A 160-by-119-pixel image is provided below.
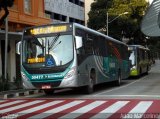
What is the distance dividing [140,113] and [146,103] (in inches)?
123

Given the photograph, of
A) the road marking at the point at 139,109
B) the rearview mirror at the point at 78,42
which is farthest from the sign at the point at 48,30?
the road marking at the point at 139,109

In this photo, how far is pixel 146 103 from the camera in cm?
1634

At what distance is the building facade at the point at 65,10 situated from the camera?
2082 inches

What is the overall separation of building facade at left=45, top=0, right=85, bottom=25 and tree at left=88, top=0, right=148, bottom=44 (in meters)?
2.57

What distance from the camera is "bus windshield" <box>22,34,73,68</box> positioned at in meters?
20.2

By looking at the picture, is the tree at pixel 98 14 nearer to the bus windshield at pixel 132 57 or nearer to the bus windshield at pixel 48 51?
the bus windshield at pixel 132 57

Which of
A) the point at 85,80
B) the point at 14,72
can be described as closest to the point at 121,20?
the point at 14,72

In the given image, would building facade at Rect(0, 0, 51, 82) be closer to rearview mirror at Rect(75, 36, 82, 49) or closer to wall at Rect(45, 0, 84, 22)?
rearview mirror at Rect(75, 36, 82, 49)

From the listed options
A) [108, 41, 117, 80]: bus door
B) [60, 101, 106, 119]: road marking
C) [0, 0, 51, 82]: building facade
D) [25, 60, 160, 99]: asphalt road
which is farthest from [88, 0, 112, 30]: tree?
[60, 101, 106, 119]: road marking

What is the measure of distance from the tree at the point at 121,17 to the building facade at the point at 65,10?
8.42 feet

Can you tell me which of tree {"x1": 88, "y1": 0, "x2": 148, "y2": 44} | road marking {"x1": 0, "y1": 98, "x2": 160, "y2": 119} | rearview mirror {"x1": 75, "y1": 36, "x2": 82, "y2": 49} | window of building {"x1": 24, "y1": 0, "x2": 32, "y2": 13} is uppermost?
tree {"x1": 88, "y1": 0, "x2": 148, "y2": 44}

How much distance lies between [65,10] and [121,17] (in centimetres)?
801

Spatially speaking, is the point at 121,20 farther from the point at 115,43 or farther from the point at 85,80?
the point at 85,80

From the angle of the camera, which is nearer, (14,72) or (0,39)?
(0,39)
